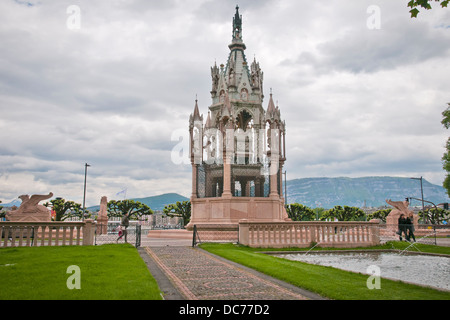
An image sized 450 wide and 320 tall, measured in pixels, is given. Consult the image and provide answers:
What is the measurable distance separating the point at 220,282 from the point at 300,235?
13.6m

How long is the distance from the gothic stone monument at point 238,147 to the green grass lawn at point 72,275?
62.8 feet

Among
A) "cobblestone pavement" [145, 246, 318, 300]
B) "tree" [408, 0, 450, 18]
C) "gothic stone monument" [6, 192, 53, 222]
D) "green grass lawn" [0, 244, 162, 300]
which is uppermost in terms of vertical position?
"tree" [408, 0, 450, 18]

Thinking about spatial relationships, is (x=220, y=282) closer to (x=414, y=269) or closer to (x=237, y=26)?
(x=414, y=269)

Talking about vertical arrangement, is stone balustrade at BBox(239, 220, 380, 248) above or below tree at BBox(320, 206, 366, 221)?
below

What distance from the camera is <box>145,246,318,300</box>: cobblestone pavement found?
845 centimetres

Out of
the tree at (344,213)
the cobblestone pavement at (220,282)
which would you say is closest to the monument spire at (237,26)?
the cobblestone pavement at (220,282)

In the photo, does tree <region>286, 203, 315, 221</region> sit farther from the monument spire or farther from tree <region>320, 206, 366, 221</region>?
the monument spire

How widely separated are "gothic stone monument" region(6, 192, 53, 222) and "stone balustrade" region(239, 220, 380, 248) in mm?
17002

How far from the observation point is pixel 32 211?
99.6 ft

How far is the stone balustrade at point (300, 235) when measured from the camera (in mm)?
22203

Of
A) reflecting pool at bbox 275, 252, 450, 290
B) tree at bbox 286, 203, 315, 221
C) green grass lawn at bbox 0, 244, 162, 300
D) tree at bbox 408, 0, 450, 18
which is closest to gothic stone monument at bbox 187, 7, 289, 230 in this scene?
reflecting pool at bbox 275, 252, 450, 290

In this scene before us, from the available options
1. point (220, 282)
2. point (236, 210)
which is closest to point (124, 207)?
point (236, 210)

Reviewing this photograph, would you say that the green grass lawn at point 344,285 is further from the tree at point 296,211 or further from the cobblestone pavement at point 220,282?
the tree at point 296,211
